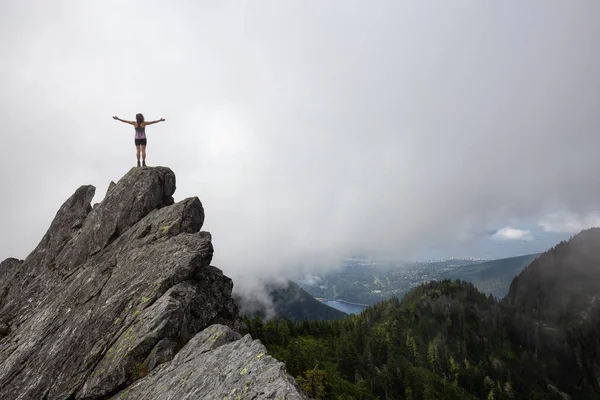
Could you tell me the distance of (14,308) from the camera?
102 feet

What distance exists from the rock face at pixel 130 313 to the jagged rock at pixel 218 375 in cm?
6

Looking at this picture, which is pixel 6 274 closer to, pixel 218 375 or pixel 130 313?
pixel 130 313

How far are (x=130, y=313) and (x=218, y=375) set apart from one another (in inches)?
423

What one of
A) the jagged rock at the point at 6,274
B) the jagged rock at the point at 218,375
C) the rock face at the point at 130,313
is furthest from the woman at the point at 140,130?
the jagged rock at the point at 218,375

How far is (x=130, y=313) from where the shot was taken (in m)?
21.9

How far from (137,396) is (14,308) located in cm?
2502

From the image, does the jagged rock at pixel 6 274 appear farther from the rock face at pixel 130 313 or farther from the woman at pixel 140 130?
the woman at pixel 140 130

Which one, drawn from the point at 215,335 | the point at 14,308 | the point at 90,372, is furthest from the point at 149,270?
the point at 14,308

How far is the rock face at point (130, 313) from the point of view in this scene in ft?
54.4

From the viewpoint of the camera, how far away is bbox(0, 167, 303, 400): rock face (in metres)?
16.6

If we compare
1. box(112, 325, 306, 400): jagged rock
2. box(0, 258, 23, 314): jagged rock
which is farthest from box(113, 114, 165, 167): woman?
box(112, 325, 306, 400): jagged rock

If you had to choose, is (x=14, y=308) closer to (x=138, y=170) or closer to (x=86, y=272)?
(x=86, y=272)

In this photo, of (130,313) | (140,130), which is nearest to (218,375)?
(130,313)

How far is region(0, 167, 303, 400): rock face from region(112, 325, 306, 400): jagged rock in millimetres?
63
